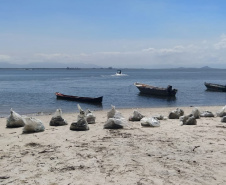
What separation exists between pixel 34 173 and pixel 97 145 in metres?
2.45

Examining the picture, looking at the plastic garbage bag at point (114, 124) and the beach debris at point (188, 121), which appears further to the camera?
the beach debris at point (188, 121)

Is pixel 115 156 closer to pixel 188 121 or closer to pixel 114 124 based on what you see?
pixel 114 124

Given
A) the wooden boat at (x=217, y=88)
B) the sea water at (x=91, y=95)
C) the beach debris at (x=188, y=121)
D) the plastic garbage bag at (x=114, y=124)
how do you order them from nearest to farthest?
the plastic garbage bag at (x=114, y=124), the beach debris at (x=188, y=121), the sea water at (x=91, y=95), the wooden boat at (x=217, y=88)

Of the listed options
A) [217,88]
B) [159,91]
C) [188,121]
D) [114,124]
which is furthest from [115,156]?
[217,88]

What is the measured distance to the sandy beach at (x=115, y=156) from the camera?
5766 mm

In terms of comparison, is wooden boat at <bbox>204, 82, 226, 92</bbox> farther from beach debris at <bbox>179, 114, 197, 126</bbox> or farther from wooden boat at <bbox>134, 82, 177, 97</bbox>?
beach debris at <bbox>179, 114, 197, 126</bbox>

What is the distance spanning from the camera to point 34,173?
606cm

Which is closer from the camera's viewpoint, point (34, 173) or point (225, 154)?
point (34, 173)

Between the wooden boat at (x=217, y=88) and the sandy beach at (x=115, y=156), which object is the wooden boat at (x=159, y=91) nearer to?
the wooden boat at (x=217, y=88)

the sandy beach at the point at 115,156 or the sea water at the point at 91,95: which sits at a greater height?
the sandy beach at the point at 115,156

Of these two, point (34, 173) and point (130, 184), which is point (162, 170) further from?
point (34, 173)

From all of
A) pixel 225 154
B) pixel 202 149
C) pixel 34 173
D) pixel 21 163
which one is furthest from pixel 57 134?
pixel 225 154

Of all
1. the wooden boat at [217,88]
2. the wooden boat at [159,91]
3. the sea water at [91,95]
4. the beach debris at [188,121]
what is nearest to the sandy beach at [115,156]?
the beach debris at [188,121]

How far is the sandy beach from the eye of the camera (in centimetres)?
577
